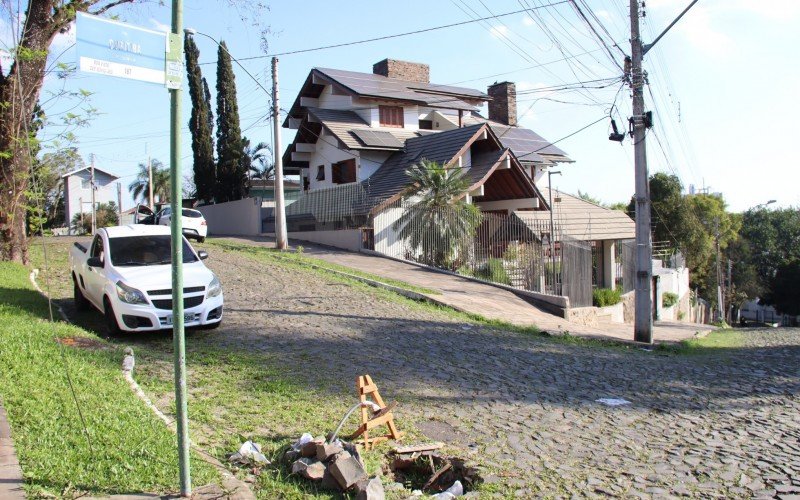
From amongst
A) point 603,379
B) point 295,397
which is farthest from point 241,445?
point 603,379

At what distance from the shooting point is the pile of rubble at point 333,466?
4.64 m

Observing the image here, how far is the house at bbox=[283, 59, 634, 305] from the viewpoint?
22125 mm

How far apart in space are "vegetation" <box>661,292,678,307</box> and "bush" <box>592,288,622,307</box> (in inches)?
366

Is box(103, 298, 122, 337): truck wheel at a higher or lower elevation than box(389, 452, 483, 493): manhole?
higher

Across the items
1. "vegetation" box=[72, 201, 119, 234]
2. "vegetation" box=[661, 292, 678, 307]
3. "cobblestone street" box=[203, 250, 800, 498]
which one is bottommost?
"vegetation" box=[661, 292, 678, 307]

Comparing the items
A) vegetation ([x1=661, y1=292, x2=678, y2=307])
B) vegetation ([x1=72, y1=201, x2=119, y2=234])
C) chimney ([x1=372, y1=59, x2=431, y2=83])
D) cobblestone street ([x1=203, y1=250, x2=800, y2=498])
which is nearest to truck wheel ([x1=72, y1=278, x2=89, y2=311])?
cobblestone street ([x1=203, y1=250, x2=800, y2=498])

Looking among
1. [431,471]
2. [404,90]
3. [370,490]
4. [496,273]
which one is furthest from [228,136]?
[370,490]

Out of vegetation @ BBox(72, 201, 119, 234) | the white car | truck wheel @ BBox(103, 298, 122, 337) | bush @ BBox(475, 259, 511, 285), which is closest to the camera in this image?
truck wheel @ BBox(103, 298, 122, 337)

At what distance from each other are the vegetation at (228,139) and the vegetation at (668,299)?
24.2 metres

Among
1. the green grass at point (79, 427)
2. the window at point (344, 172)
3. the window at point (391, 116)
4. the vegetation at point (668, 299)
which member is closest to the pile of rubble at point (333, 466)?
the green grass at point (79, 427)

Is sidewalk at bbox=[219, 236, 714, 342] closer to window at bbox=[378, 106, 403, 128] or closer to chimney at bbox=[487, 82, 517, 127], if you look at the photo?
window at bbox=[378, 106, 403, 128]

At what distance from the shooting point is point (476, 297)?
1781 cm

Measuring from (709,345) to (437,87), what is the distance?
22.9 m

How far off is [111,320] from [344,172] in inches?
856
